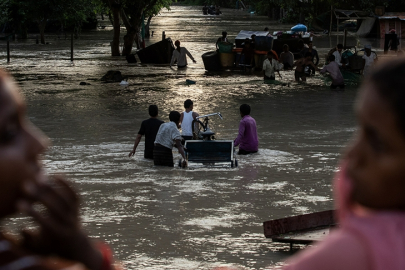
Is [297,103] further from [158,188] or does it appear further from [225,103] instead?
[158,188]

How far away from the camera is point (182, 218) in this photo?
7.89 metres

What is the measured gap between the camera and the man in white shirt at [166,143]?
10656 millimetres

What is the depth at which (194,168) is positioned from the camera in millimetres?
10805

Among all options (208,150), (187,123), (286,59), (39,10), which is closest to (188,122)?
(187,123)

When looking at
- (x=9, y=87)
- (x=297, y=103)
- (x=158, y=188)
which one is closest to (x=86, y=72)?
(x=297, y=103)

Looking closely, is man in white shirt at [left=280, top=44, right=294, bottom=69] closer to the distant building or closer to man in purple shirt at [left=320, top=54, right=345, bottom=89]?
A: man in purple shirt at [left=320, top=54, right=345, bottom=89]

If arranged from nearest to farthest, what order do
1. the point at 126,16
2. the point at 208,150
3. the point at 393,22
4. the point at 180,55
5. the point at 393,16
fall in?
the point at 208,150 → the point at 180,55 → the point at 126,16 → the point at 393,16 → the point at 393,22

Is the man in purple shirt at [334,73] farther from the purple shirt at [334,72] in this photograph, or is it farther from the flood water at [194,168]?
the flood water at [194,168]

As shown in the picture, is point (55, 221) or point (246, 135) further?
point (246, 135)

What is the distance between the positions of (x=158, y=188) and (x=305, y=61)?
45.6ft

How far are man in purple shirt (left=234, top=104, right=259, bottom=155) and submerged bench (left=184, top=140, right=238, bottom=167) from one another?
407 millimetres

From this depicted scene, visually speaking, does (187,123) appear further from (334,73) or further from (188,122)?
(334,73)

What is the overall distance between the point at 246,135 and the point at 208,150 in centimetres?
89

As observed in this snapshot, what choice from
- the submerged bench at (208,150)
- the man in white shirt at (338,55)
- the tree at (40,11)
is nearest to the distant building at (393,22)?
the man in white shirt at (338,55)
